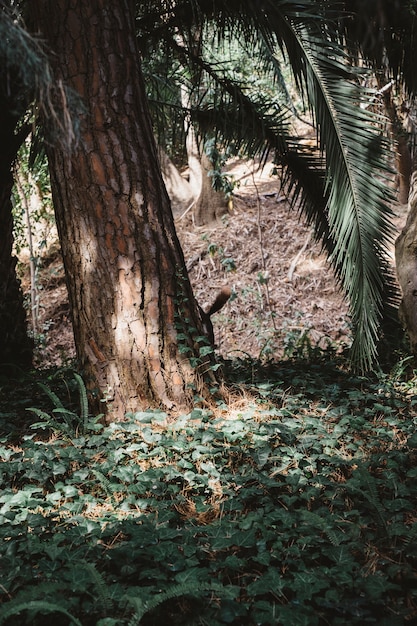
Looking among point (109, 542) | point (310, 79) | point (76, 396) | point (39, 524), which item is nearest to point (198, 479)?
point (109, 542)

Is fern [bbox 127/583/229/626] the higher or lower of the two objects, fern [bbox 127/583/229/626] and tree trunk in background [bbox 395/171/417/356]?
the lower

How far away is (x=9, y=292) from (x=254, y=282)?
538cm

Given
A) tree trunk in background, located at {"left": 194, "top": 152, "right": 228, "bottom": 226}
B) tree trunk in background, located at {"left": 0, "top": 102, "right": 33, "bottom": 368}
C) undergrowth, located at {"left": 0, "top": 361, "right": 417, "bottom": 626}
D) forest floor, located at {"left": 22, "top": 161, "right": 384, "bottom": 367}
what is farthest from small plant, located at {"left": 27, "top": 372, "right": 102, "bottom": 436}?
tree trunk in background, located at {"left": 194, "top": 152, "right": 228, "bottom": 226}

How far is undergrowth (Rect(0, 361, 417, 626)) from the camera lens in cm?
230

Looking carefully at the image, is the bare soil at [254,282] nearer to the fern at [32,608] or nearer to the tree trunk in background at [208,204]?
the tree trunk in background at [208,204]

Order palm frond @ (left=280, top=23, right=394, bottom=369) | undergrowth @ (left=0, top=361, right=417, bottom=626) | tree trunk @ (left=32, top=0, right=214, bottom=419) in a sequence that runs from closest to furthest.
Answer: undergrowth @ (left=0, top=361, right=417, bottom=626) → tree trunk @ (left=32, top=0, right=214, bottom=419) → palm frond @ (left=280, top=23, right=394, bottom=369)

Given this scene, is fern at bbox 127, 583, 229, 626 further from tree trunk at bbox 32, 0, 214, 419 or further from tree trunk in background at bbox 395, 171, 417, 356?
tree trunk in background at bbox 395, 171, 417, 356

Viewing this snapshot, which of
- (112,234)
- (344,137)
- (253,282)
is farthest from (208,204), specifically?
(112,234)

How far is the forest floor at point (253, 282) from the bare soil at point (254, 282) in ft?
0.05

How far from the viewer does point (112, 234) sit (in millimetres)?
4148

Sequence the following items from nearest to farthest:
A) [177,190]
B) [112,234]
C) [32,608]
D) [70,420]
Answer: [32,608] → [70,420] → [112,234] → [177,190]

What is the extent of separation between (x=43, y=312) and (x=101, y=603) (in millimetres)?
9935

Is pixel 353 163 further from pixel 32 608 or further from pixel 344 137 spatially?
pixel 32 608

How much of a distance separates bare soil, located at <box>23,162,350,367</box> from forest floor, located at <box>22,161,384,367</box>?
15 millimetres
